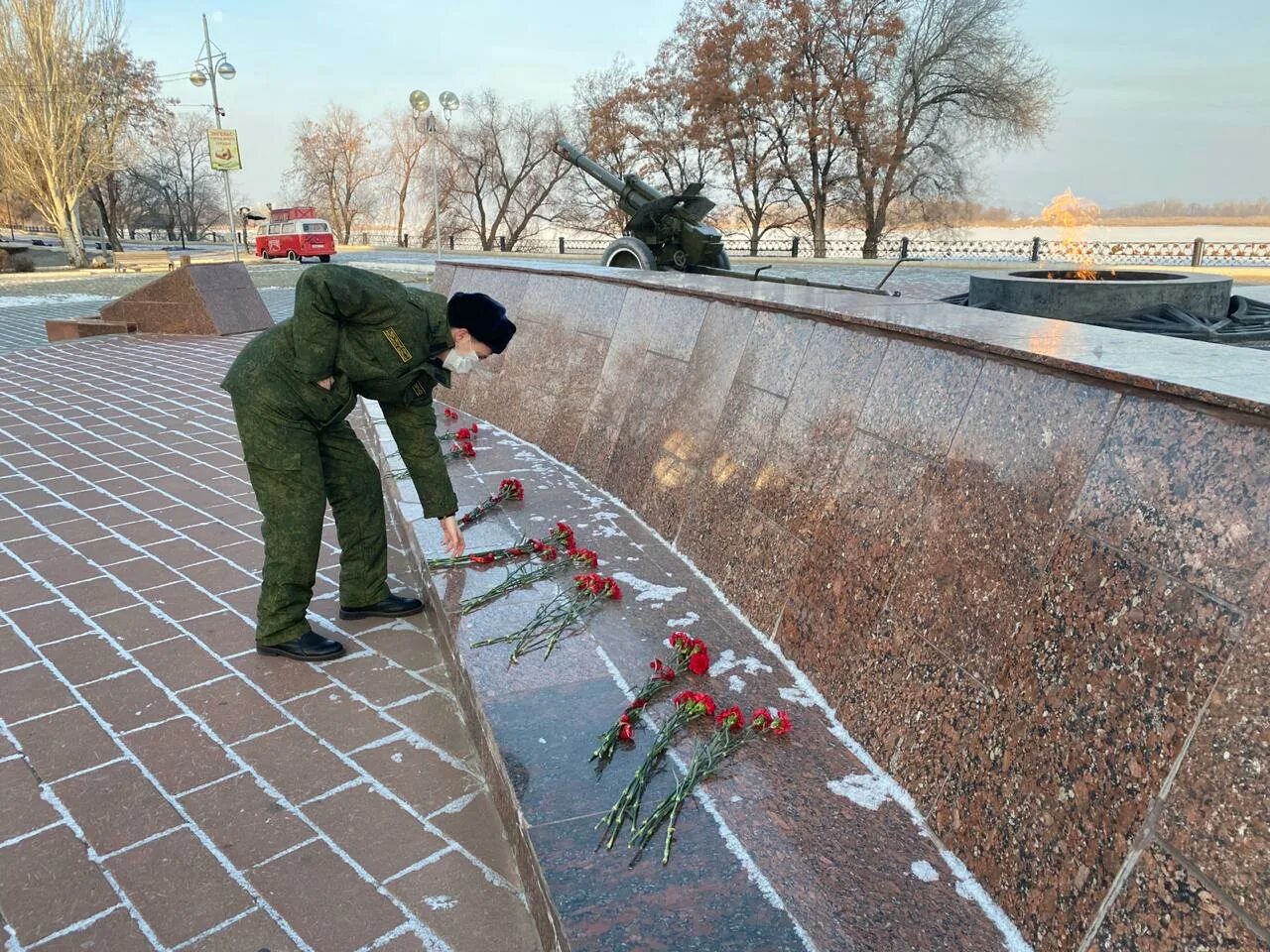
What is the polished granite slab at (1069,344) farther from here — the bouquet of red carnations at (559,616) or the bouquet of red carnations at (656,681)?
the bouquet of red carnations at (559,616)

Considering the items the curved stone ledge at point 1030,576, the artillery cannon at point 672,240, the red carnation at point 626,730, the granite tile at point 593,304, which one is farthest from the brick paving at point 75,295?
the red carnation at point 626,730

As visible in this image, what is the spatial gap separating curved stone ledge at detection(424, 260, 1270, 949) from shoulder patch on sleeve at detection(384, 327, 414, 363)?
133 centimetres

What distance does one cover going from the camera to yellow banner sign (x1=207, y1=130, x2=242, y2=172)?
72.9 feet

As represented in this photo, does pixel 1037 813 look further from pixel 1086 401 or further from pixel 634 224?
pixel 634 224

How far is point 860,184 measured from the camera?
29.6 m

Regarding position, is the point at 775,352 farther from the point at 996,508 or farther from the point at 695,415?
the point at 996,508

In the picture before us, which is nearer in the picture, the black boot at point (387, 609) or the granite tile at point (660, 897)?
the granite tile at point (660, 897)

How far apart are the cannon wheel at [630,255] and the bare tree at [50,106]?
2427 centimetres

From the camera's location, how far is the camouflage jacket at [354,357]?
2916 millimetres

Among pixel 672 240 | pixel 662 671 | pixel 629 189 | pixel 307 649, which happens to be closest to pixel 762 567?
pixel 662 671

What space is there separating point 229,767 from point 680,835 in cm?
148

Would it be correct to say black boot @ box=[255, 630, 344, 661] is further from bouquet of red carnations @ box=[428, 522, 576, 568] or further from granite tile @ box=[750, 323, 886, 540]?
granite tile @ box=[750, 323, 886, 540]

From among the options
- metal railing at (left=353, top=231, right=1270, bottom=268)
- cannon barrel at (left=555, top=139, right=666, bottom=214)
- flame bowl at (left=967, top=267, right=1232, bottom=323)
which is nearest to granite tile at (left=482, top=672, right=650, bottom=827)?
flame bowl at (left=967, top=267, right=1232, bottom=323)

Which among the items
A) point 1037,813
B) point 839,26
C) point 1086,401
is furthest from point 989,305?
point 839,26
